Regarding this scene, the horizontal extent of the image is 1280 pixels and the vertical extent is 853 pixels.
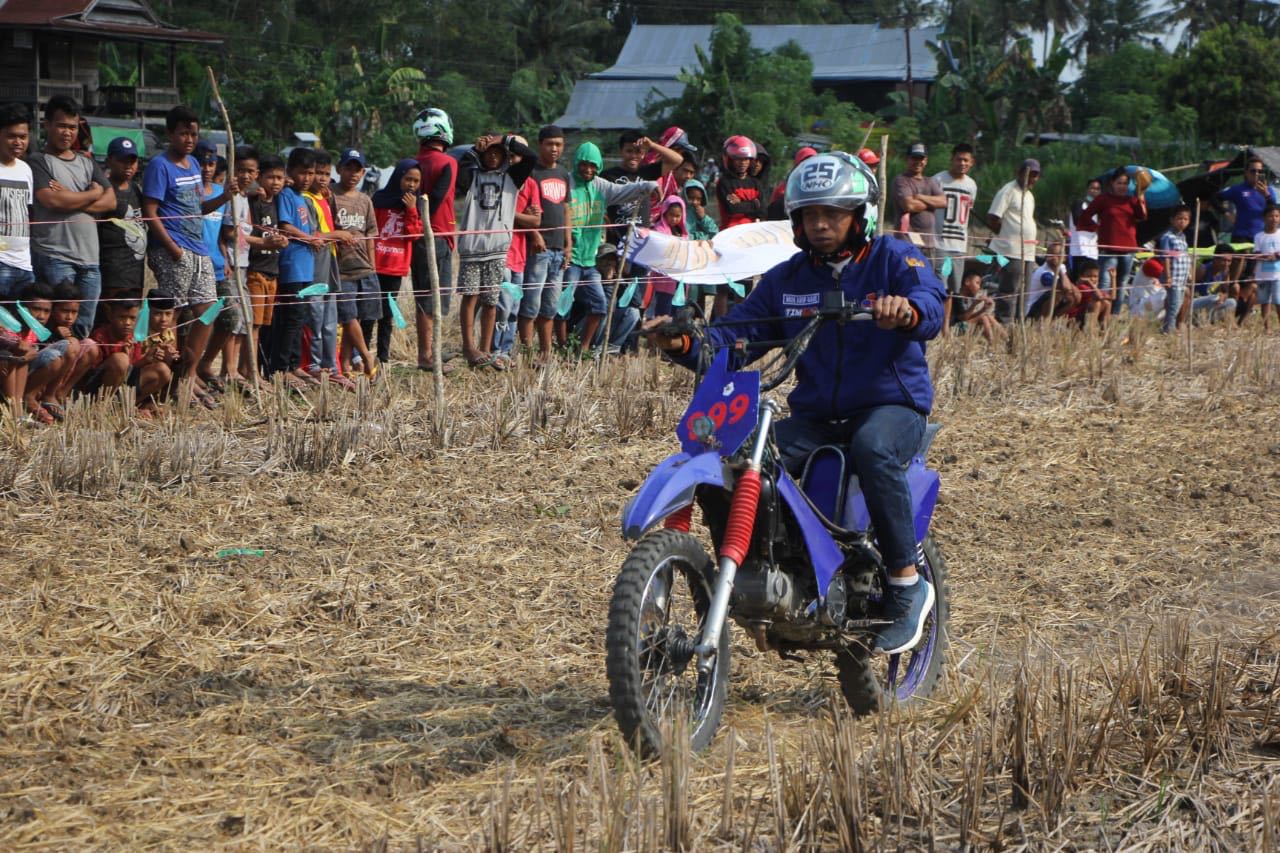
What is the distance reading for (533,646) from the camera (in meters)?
6.18

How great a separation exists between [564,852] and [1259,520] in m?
6.19

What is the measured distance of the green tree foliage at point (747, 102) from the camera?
42812 millimetres

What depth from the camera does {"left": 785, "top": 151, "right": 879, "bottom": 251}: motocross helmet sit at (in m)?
5.09

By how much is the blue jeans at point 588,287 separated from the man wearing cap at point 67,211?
3.90m

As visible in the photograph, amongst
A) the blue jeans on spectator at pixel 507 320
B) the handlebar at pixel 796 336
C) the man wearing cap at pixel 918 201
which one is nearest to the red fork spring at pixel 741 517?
the handlebar at pixel 796 336

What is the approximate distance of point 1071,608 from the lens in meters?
7.00

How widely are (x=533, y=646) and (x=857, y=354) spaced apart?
1863 mm

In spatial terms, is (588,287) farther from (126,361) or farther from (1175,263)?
(1175,263)

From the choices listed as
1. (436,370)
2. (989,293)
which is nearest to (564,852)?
(436,370)

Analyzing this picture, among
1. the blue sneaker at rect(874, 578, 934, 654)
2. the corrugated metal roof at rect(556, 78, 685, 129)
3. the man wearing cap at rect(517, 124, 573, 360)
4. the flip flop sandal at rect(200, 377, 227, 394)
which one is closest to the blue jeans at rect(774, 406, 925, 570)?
the blue sneaker at rect(874, 578, 934, 654)

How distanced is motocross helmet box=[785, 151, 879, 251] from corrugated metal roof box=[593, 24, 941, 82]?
185 ft

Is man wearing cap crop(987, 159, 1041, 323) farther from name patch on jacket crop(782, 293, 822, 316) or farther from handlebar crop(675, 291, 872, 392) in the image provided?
handlebar crop(675, 291, 872, 392)

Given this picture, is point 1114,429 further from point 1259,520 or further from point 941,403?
point 1259,520

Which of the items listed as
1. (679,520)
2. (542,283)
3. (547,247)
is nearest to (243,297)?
(542,283)
